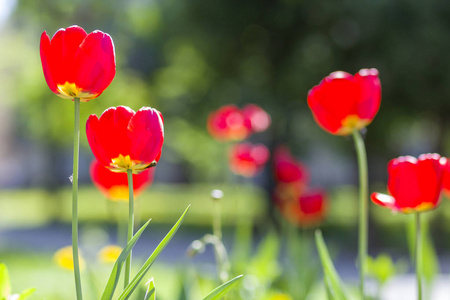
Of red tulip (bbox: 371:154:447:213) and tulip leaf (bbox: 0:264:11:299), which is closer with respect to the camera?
tulip leaf (bbox: 0:264:11:299)

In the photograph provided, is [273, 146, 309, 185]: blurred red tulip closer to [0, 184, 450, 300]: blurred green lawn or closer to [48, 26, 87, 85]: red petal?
[0, 184, 450, 300]: blurred green lawn

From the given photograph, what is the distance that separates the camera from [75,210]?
3.47ft

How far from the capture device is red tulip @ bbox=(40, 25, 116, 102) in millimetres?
1123

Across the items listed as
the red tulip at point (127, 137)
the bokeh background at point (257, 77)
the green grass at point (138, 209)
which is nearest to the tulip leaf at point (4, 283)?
the red tulip at point (127, 137)

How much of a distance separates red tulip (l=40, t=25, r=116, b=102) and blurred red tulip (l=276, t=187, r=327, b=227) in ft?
7.06

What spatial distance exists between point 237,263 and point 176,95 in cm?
766

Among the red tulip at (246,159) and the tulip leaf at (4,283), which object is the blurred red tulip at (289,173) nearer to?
the red tulip at (246,159)

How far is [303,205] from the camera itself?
125 inches

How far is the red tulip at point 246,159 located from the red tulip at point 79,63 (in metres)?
1.99

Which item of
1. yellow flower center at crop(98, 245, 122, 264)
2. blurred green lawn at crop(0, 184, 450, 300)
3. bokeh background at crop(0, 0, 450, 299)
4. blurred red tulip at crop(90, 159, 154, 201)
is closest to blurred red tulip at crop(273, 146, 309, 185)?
blurred green lawn at crop(0, 184, 450, 300)

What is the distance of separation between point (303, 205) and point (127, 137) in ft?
7.01

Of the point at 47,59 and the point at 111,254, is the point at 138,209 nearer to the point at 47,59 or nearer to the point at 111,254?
the point at 111,254

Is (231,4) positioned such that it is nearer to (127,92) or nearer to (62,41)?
(127,92)

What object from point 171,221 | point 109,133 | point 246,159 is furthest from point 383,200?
point 171,221
